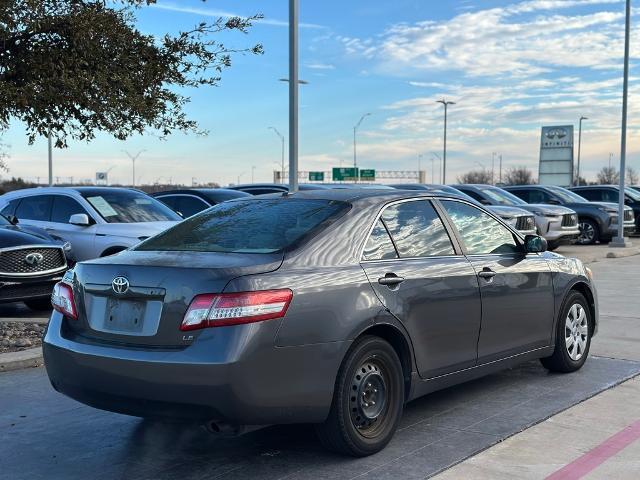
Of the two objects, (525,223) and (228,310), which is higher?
(228,310)

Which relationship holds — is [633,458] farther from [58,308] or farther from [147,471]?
[58,308]

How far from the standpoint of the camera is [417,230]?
5.17m

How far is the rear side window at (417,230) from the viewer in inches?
196

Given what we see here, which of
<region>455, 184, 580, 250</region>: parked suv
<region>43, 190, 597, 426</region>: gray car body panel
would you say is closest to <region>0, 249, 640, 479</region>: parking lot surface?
<region>43, 190, 597, 426</region>: gray car body panel

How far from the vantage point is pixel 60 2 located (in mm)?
7496

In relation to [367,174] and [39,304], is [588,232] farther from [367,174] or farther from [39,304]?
[367,174]

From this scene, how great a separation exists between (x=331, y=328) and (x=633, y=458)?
202cm

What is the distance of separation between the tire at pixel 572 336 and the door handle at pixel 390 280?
2249mm

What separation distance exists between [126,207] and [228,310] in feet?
26.4

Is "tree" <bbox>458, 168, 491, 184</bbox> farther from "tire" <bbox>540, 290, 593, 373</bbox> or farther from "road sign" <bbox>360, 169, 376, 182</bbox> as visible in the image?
"tire" <bbox>540, 290, 593, 373</bbox>

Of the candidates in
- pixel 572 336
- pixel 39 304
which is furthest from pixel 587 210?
pixel 39 304

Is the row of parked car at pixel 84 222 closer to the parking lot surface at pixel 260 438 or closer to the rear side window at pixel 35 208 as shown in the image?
the rear side window at pixel 35 208

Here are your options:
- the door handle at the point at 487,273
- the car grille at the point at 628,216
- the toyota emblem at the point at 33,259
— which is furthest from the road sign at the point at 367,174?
the door handle at the point at 487,273

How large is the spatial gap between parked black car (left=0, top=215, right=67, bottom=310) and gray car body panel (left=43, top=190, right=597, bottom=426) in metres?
4.65
